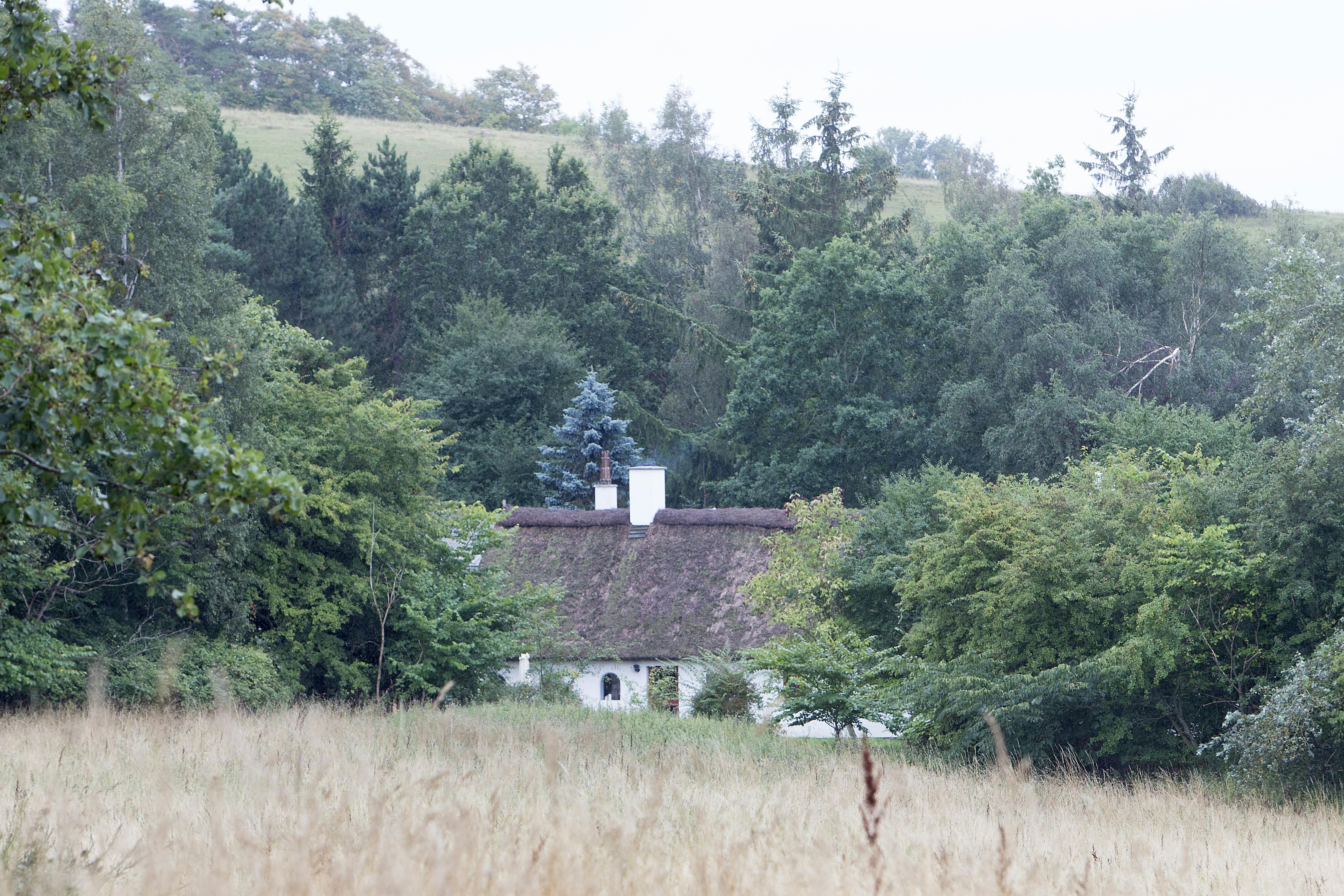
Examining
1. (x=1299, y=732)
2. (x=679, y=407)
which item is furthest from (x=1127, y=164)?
(x=1299, y=732)

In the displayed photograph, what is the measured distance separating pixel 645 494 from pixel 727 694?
9.76 m

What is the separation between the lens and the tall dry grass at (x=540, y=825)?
368 cm

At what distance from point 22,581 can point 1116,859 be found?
17.3 m

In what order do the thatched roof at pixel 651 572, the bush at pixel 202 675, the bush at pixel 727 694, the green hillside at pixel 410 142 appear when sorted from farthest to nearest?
the green hillside at pixel 410 142, the thatched roof at pixel 651 572, the bush at pixel 727 694, the bush at pixel 202 675

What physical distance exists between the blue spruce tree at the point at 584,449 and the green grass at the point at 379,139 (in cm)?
2286

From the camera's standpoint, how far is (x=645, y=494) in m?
31.6

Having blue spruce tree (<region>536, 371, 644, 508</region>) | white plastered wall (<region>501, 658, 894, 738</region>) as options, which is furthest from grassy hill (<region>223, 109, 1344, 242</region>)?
white plastered wall (<region>501, 658, 894, 738</region>)

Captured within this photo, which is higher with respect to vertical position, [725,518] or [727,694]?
[725,518]

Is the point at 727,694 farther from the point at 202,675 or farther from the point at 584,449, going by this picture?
the point at 584,449

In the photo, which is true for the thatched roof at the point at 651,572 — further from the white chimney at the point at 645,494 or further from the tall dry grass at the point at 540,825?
the tall dry grass at the point at 540,825

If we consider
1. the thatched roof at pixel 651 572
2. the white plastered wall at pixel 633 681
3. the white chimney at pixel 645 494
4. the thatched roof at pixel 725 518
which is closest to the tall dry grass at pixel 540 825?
the white plastered wall at pixel 633 681

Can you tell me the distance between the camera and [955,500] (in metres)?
19.3

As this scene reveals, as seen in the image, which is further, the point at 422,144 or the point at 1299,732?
the point at 422,144

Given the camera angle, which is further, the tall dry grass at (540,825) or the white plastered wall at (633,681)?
the white plastered wall at (633,681)
